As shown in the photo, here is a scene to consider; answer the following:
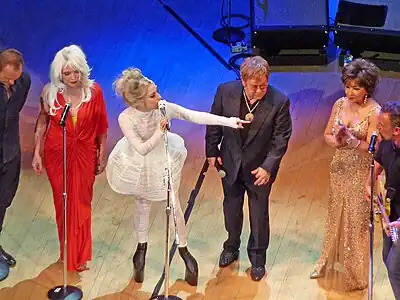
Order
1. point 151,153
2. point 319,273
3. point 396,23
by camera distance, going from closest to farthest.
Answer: point 151,153
point 319,273
point 396,23

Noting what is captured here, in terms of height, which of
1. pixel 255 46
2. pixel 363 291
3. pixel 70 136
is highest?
pixel 70 136

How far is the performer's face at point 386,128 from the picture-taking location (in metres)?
4.67

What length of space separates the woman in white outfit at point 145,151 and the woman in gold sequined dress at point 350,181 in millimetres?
674

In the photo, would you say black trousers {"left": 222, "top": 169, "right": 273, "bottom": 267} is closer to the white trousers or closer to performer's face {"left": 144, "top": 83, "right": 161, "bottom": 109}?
the white trousers

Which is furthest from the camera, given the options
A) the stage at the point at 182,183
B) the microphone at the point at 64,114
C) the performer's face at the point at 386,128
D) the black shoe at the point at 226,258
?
the black shoe at the point at 226,258

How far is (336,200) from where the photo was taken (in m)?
5.52

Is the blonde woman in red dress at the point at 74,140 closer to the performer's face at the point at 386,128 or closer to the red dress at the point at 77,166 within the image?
the red dress at the point at 77,166

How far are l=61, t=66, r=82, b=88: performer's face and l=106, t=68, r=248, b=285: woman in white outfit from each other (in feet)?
0.87

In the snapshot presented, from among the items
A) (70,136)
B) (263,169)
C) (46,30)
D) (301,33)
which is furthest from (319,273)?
(46,30)

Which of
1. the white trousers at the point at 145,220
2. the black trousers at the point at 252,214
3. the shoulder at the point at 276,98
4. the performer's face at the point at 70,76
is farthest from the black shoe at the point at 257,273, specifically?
the performer's face at the point at 70,76

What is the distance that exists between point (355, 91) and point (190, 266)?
5.00 feet

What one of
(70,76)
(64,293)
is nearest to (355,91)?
(70,76)

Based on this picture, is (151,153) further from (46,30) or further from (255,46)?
(46,30)

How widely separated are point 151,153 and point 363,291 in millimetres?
1643
